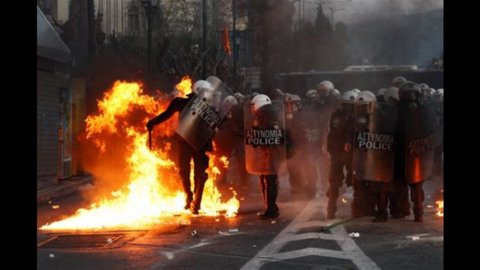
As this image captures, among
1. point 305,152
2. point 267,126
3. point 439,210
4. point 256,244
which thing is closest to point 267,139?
point 267,126

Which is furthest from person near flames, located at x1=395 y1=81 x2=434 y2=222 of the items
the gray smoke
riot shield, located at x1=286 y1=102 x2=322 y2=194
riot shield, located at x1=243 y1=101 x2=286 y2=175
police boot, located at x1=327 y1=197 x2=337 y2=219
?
the gray smoke

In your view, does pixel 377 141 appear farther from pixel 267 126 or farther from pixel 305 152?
pixel 305 152

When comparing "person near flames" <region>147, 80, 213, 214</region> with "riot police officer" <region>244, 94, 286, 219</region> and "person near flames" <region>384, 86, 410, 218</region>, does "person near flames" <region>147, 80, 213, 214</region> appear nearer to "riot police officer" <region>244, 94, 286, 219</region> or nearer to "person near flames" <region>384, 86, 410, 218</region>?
"riot police officer" <region>244, 94, 286, 219</region>

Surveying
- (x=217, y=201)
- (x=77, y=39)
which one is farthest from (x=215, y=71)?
(x=217, y=201)

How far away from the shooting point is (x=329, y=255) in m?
6.22

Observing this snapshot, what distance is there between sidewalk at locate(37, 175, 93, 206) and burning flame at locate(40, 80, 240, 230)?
0.91m

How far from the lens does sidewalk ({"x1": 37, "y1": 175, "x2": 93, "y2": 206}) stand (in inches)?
423

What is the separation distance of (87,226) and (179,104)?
2.17 meters

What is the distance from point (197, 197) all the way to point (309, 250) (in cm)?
293

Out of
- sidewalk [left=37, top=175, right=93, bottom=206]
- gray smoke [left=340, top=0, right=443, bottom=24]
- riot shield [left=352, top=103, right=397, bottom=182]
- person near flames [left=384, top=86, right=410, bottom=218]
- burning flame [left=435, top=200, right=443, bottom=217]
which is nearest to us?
riot shield [left=352, top=103, right=397, bottom=182]

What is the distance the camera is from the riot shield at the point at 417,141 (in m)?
7.73

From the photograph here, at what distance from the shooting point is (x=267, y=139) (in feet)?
28.1

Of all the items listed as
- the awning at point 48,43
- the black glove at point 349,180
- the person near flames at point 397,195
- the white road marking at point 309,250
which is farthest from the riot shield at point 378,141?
the awning at point 48,43
